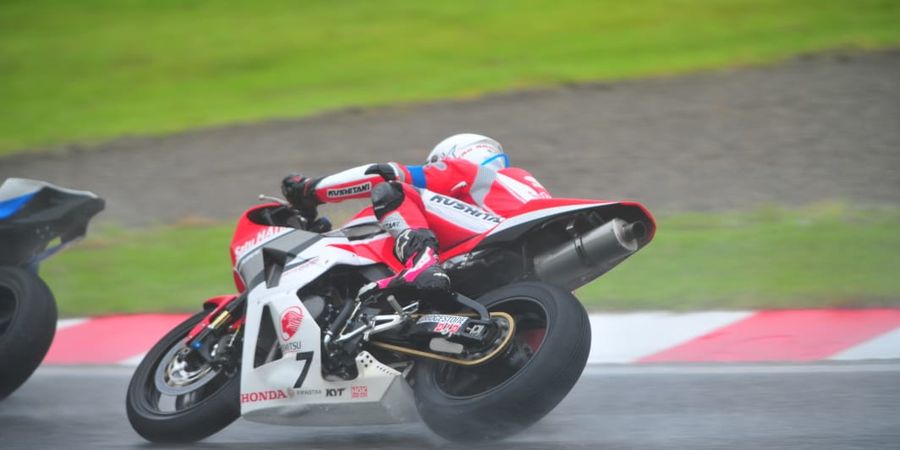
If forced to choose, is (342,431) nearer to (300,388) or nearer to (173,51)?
(300,388)

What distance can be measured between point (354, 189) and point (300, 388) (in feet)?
3.04

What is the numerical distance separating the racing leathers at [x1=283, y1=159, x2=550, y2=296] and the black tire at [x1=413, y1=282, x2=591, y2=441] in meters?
0.36

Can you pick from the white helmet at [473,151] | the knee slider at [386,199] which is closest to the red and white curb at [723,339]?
the white helmet at [473,151]

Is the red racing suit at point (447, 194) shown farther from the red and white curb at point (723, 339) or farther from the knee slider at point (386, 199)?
the red and white curb at point (723, 339)

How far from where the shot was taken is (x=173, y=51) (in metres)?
15.5

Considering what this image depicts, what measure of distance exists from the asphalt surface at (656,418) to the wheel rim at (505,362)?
230mm

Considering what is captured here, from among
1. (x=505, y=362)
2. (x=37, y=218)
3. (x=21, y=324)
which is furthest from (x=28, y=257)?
(x=505, y=362)

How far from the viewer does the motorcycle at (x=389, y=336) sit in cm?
412

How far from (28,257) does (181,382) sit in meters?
1.37

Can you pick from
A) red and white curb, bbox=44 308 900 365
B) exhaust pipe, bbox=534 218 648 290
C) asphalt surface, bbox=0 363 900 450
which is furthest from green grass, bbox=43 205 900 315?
exhaust pipe, bbox=534 218 648 290

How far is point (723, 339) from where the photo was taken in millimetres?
5906

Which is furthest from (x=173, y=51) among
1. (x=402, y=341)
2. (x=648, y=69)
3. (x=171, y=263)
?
(x=402, y=341)

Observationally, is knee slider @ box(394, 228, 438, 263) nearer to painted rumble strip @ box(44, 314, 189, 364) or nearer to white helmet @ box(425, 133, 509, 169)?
white helmet @ box(425, 133, 509, 169)

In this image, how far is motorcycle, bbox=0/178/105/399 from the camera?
534cm
